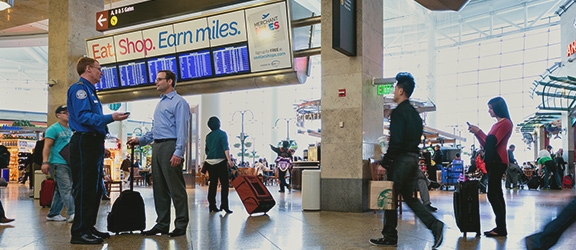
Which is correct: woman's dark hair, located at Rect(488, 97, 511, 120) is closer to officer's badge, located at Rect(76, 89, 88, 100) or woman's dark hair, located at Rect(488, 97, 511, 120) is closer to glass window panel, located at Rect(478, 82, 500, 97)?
officer's badge, located at Rect(76, 89, 88, 100)

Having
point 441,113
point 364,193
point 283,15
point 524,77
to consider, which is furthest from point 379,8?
A: point 441,113

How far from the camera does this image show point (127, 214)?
4883mm

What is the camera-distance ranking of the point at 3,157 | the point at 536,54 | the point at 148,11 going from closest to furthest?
the point at 3,157 → the point at 148,11 → the point at 536,54

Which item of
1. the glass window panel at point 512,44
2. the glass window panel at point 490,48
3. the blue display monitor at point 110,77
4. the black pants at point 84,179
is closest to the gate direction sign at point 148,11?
the blue display monitor at point 110,77

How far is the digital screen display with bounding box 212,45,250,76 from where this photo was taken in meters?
8.48

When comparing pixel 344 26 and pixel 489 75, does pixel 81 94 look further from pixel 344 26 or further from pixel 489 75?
pixel 489 75

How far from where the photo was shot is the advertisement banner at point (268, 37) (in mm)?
8047

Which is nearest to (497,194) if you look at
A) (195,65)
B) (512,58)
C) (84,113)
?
(84,113)

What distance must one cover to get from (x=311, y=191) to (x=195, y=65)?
3.34m

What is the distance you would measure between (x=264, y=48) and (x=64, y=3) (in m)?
4.68

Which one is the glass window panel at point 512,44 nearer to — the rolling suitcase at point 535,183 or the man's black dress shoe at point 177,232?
the rolling suitcase at point 535,183

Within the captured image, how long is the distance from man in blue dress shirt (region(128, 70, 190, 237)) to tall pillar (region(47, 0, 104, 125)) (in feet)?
19.5

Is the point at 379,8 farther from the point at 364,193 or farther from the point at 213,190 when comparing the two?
the point at 213,190

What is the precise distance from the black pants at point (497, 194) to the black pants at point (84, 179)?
12.5 feet
